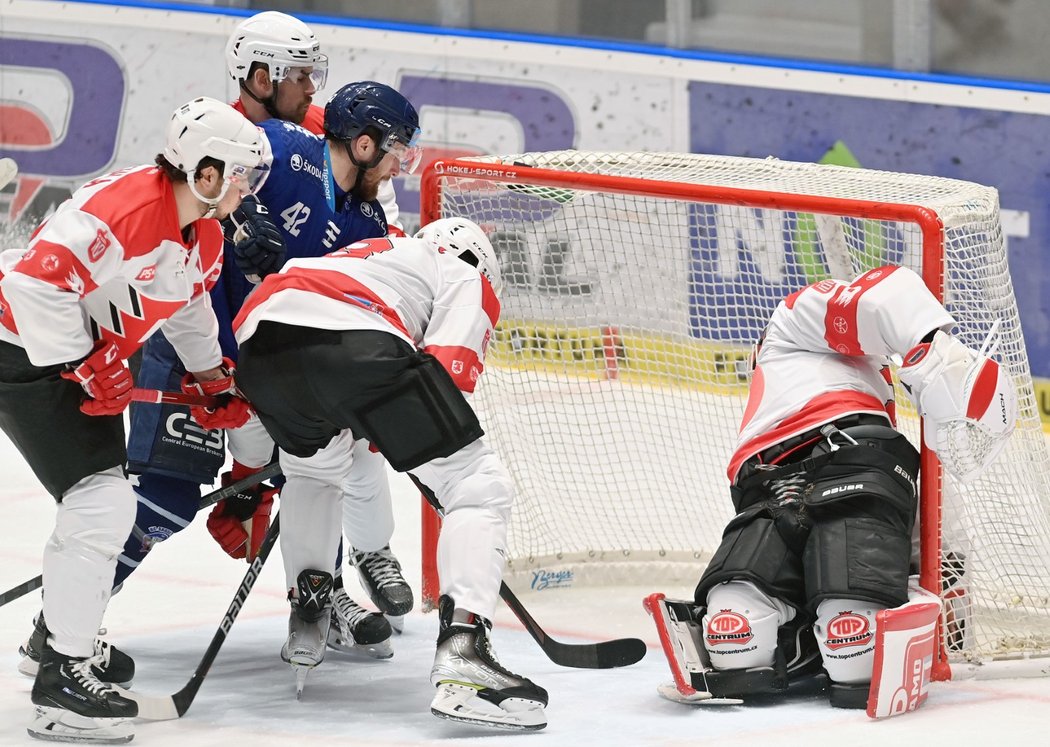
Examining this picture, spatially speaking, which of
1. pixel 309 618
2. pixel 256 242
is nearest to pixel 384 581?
pixel 309 618

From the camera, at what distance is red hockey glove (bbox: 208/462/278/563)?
3633 mm

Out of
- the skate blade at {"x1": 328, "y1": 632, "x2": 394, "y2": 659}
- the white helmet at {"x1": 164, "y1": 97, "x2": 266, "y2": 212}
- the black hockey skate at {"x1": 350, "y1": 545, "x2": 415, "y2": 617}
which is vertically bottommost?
the skate blade at {"x1": 328, "y1": 632, "x2": 394, "y2": 659}

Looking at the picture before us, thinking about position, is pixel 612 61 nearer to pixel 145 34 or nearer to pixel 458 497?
pixel 145 34

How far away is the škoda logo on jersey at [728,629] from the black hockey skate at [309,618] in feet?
2.46

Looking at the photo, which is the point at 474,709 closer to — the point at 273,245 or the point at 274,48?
the point at 273,245

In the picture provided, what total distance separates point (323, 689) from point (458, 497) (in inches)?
23.2

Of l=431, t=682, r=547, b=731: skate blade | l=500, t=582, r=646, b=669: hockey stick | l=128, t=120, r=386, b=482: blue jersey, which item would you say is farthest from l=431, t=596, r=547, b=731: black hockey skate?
l=128, t=120, r=386, b=482: blue jersey

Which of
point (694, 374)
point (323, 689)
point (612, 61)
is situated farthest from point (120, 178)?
point (612, 61)

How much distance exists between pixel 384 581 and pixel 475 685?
762mm

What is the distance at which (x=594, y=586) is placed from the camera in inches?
167

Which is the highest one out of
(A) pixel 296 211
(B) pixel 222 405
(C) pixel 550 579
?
(A) pixel 296 211

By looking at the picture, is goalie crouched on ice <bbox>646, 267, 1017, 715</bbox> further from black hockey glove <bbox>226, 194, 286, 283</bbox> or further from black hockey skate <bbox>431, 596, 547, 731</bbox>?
black hockey glove <bbox>226, 194, 286, 283</bbox>

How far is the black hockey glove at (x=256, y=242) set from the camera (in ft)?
11.2

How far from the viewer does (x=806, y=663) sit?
3264 mm
